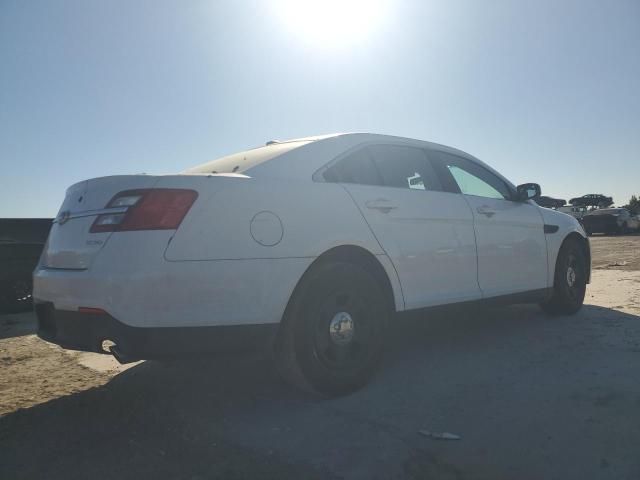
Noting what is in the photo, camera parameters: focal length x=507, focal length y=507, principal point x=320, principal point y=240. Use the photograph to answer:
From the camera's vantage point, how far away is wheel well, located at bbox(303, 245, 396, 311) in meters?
2.97

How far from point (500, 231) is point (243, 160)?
2265 mm

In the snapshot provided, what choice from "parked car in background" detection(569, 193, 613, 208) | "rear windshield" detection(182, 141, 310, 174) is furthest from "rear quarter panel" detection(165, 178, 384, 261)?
"parked car in background" detection(569, 193, 613, 208)

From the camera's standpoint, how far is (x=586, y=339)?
13.2 ft

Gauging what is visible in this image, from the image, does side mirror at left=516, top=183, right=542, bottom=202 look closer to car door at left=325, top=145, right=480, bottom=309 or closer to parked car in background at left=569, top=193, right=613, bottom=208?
car door at left=325, top=145, right=480, bottom=309

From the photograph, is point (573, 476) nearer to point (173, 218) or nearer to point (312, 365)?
point (312, 365)

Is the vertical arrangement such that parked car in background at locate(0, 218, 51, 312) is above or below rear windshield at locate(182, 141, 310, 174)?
below

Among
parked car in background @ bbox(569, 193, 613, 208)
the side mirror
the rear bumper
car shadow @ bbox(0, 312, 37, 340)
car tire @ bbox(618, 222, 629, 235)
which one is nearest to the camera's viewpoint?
the rear bumper

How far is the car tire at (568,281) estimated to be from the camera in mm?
4945

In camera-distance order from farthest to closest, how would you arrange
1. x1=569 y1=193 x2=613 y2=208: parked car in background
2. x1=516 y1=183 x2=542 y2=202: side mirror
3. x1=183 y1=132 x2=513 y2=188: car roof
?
x1=569 y1=193 x2=613 y2=208: parked car in background
x1=516 y1=183 x2=542 y2=202: side mirror
x1=183 y1=132 x2=513 y2=188: car roof

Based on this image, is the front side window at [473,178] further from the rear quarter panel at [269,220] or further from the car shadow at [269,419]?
the rear quarter panel at [269,220]

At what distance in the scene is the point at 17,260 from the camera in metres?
6.95

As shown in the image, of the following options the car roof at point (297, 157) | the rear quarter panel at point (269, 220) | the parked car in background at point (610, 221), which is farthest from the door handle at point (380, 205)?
the parked car in background at point (610, 221)

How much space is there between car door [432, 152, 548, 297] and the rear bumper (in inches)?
82.9

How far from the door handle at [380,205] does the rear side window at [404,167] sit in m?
0.26
